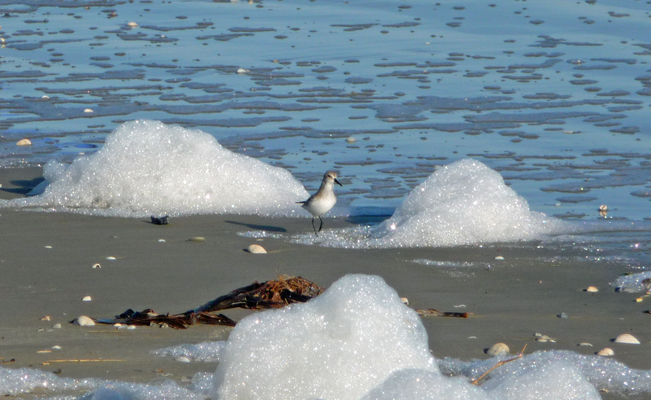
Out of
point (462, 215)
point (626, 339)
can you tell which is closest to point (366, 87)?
point (462, 215)

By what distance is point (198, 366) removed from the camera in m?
3.36

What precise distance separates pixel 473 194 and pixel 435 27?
8.11m

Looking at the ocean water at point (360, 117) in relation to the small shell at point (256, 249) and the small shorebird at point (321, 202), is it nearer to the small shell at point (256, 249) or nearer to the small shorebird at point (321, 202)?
the small shorebird at point (321, 202)

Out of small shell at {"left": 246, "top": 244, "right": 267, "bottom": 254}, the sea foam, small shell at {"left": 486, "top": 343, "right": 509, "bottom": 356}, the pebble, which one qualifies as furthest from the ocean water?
the pebble

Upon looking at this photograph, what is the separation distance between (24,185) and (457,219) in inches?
133

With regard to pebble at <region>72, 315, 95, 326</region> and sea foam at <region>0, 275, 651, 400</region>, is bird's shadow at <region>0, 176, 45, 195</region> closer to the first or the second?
pebble at <region>72, 315, 95, 326</region>

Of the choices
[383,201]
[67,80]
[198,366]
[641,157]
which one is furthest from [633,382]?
[67,80]

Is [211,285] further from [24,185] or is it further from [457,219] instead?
[24,185]

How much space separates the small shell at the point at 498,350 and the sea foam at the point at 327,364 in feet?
1.29

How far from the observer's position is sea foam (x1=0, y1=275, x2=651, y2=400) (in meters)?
2.90

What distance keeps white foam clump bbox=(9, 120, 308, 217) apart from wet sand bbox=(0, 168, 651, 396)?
29 cm

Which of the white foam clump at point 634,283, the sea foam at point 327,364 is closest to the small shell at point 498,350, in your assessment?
the sea foam at point 327,364

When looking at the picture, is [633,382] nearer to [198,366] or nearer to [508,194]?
[198,366]

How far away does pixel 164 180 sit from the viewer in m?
6.66
